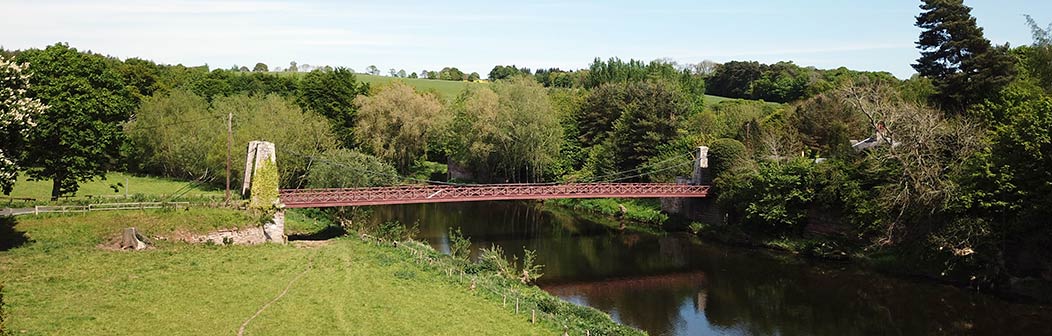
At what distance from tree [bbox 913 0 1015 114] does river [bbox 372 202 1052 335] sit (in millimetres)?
12984

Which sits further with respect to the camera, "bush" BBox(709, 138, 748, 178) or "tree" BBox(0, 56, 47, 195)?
"bush" BBox(709, 138, 748, 178)

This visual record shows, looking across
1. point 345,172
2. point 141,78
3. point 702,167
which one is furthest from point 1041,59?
point 141,78

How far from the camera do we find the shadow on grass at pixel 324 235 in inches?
1226

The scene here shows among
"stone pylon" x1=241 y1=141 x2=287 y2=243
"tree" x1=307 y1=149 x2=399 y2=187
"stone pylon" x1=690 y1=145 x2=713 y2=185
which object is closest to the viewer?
"stone pylon" x1=241 y1=141 x2=287 y2=243

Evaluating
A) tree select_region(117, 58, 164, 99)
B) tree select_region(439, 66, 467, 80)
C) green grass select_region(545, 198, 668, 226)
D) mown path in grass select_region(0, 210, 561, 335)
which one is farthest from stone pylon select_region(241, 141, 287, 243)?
tree select_region(439, 66, 467, 80)

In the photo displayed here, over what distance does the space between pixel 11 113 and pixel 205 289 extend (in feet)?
22.4

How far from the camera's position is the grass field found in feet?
122

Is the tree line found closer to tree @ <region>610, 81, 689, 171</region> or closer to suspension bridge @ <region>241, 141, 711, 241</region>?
tree @ <region>610, 81, 689, 171</region>

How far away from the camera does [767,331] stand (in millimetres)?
21703

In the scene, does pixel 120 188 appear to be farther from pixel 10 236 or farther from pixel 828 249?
pixel 828 249

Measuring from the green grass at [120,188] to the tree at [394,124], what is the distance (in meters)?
13.8

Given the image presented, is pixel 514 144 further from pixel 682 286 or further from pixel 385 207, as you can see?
pixel 682 286

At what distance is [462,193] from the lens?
36906 millimetres

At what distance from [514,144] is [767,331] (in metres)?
31.2
